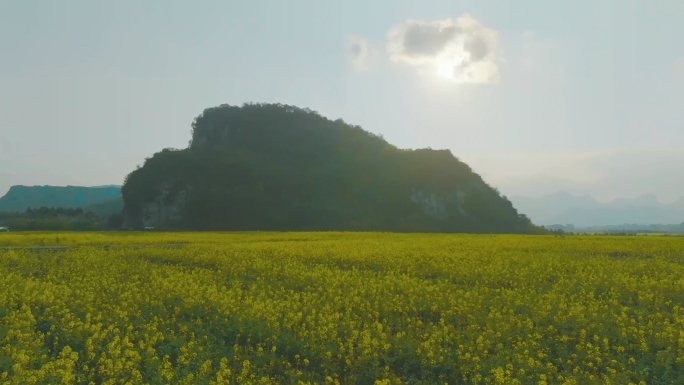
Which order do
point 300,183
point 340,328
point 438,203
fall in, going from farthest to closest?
point 438,203, point 300,183, point 340,328

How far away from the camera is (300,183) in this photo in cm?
11056

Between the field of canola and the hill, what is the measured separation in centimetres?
7934

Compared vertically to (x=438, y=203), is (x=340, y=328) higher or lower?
lower

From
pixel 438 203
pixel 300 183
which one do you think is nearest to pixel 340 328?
pixel 300 183

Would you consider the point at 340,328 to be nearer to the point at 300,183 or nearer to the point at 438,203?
the point at 300,183

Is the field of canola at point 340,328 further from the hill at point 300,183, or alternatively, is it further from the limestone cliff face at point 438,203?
the limestone cliff face at point 438,203

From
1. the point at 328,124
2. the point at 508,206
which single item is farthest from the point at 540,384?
the point at 328,124

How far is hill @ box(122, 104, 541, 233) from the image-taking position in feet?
325

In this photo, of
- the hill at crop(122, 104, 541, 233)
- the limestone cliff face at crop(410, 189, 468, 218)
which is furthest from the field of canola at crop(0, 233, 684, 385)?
the limestone cliff face at crop(410, 189, 468, 218)

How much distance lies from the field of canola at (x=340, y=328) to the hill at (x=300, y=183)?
79.3 meters

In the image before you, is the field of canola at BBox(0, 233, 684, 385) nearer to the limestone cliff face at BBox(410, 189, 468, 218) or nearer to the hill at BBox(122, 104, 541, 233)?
the hill at BBox(122, 104, 541, 233)

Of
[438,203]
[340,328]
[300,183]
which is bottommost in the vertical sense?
[340,328]

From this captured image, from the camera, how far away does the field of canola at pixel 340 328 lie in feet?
30.2

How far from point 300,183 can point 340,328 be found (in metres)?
99.5
